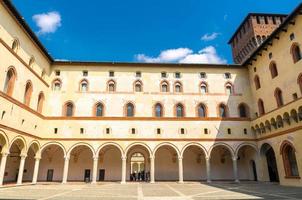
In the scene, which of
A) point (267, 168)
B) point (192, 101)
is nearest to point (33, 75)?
point (192, 101)

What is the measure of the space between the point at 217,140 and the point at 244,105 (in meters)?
5.78

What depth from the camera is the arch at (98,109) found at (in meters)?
26.5

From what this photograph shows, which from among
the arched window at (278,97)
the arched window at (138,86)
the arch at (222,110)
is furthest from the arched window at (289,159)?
the arched window at (138,86)

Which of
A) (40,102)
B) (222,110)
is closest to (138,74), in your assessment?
(222,110)

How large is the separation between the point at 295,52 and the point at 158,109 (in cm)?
1500

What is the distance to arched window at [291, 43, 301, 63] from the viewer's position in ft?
66.1

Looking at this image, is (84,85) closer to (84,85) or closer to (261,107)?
(84,85)

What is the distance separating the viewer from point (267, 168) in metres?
25.0

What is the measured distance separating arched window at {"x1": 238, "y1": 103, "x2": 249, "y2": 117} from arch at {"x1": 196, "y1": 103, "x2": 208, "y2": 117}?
13.7ft

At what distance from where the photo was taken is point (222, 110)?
27594 mm

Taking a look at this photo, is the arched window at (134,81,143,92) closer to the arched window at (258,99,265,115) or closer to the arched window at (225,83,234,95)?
the arched window at (225,83,234,95)

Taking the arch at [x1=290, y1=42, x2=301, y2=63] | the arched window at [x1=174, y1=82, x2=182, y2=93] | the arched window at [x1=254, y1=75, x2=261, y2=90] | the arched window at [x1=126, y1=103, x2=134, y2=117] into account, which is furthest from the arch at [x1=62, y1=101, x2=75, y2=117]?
the arch at [x1=290, y1=42, x2=301, y2=63]

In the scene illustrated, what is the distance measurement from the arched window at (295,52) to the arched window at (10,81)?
82.0 ft

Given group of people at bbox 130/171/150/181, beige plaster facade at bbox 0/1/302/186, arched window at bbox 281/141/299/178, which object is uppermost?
beige plaster facade at bbox 0/1/302/186
